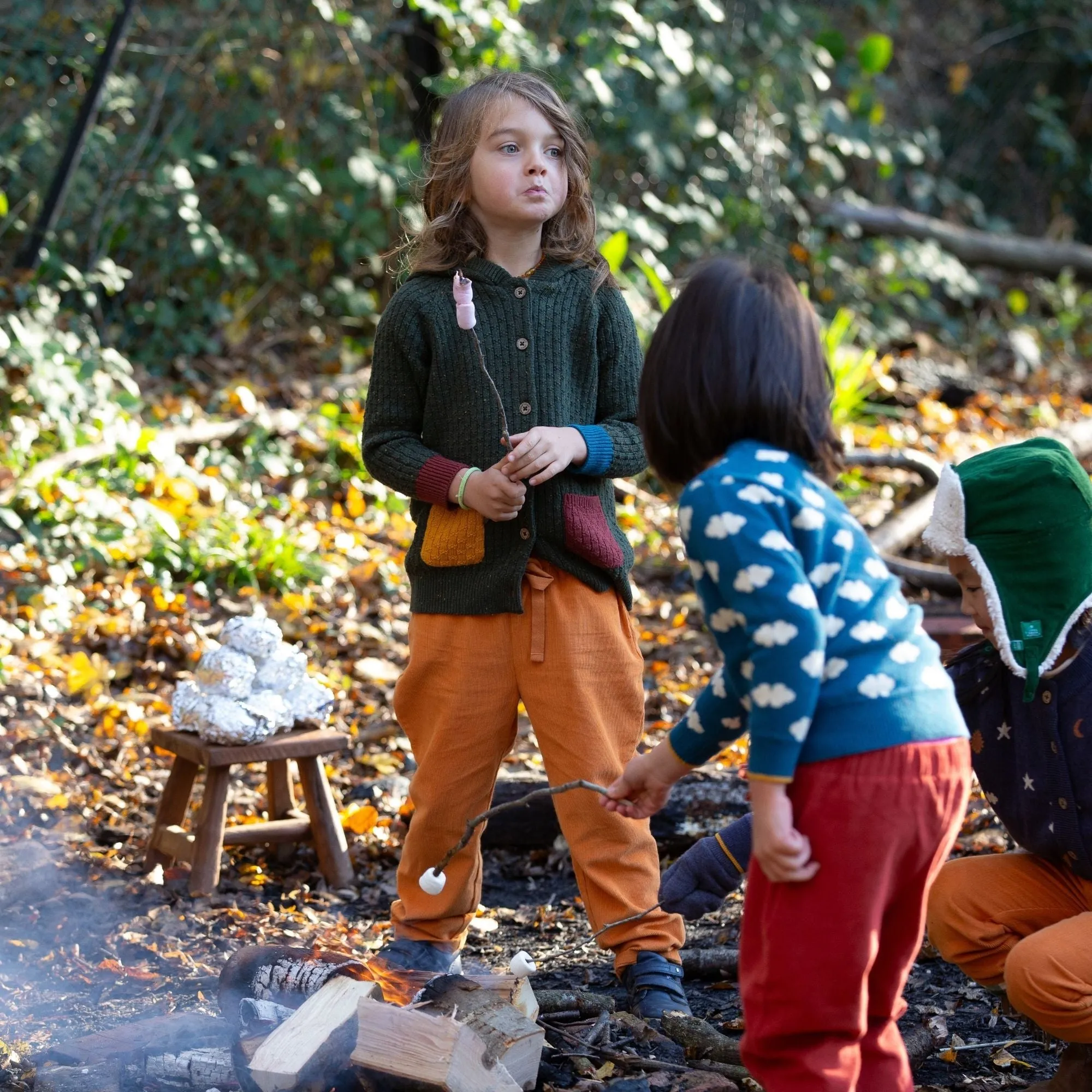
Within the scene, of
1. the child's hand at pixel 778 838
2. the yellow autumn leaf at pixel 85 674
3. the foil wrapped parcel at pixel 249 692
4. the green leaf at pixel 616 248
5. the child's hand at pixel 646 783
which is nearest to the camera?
the child's hand at pixel 778 838

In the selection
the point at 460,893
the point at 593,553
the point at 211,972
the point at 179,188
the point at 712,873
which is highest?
the point at 179,188

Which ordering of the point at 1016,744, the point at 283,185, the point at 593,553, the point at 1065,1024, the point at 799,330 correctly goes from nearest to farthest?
the point at 799,330, the point at 1065,1024, the point at 1016,744, the point at 593,553, the point at 283,185

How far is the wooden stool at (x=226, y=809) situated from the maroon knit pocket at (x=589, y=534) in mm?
1022

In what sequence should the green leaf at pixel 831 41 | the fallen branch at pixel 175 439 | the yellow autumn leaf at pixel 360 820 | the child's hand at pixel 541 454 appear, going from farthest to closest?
the green leaf at pixel 831 41 → the fallen branch at pixel 175 439 → the yellow autumn leaf at pixel 360 820 → the child's hand at pixel 541 454

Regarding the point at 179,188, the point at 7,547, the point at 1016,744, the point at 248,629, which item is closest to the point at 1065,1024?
the point at 1016,744

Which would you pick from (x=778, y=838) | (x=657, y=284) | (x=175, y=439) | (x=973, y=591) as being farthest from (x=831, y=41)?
(x=778, y=838)

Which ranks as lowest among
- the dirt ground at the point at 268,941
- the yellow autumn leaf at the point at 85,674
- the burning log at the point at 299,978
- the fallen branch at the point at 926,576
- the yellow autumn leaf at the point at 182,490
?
the dirt ground at the point at 268,941

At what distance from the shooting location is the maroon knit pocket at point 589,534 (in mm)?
2691

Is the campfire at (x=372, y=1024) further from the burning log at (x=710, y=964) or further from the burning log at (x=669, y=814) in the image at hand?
the burning log at (x=669, y=814)

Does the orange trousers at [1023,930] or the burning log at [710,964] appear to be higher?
the orange trousers at [1023,930]

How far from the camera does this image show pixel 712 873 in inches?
96.8

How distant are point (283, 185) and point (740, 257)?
5298 mm

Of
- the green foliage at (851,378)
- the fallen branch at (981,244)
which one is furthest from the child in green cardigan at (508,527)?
the fallen branch at (981,244)

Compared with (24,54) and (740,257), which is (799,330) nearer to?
(740,257)
